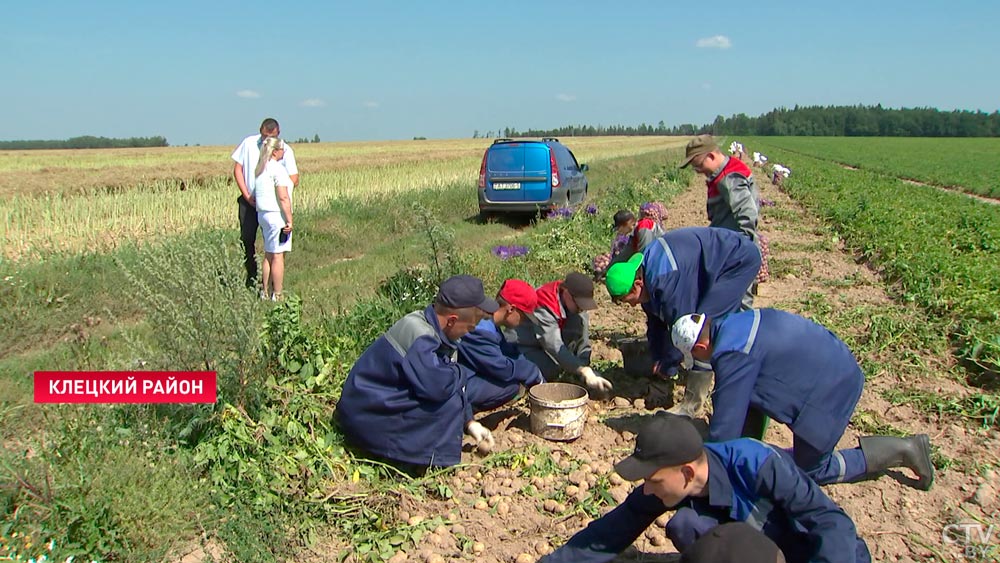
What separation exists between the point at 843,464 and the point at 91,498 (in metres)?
3.54

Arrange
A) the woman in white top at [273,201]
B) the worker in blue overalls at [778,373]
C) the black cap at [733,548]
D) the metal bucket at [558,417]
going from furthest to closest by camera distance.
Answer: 1. the woman in white top at [273,201]
2. the metal bucket at [558,417]
3. the worker in blue overalls at [778,373]
4. the black cap at [733,548]

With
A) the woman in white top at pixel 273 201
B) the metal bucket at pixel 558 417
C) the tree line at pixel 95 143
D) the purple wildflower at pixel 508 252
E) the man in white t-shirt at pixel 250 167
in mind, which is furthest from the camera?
the tree line at pixel 95 143

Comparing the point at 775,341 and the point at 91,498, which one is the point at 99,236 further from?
the point at 775,341

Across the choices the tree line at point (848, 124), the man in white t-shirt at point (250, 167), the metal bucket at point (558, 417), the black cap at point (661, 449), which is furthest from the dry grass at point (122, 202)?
the tree line at point (848, 124)

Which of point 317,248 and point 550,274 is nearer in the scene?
point 550,274

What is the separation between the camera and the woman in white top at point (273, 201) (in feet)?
22.2

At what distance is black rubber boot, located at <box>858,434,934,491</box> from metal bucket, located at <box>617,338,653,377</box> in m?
1.75

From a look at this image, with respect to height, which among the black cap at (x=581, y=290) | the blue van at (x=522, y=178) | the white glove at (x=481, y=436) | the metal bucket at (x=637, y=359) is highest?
the blue van at (x=522, y=178)

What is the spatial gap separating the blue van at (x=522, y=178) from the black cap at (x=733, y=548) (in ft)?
37.4

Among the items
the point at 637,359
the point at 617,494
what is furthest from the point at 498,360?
the point at 637,359

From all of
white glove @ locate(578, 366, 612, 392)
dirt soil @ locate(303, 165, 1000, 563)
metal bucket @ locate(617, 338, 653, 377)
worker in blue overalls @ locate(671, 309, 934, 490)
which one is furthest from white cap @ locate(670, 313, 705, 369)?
metal bucket @ locate(617, 338, 653, 377)

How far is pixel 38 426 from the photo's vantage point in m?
4.25

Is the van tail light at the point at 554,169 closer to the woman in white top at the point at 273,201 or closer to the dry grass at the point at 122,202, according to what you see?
the dry grass at the point at 122,202

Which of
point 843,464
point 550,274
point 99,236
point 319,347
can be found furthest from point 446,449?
point 99,236
